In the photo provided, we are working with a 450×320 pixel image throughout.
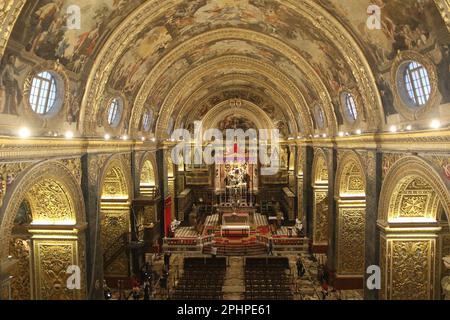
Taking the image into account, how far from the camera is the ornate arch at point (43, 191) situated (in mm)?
10789

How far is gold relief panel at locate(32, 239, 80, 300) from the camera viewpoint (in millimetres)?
14750

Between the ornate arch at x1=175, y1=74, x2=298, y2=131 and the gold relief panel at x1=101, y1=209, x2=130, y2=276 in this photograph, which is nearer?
the gold relief panel at x1=101, y1=209, x2=130, y2=276

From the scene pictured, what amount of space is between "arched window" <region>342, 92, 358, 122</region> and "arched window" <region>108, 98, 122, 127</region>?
451 inches

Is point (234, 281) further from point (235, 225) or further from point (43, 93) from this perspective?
point (43, 93)

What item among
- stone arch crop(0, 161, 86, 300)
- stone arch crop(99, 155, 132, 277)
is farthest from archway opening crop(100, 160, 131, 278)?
stone arch crop(0, 161, 86, 300)

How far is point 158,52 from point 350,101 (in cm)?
1005

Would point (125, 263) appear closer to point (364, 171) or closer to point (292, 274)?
point (292, 274)

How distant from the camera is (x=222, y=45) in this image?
24797 mm

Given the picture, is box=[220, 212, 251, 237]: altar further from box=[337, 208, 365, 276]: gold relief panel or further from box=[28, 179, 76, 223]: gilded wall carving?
box=[28, 179, 76, 223]: gilded wall carving

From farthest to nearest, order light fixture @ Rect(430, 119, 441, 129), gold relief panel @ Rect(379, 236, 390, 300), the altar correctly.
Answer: the altar, gold relief panel @ Rect(379, 236, 390, 300), light fixture @ Rect(430, 119, 441, 129)

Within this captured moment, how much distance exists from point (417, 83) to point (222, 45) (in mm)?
14395

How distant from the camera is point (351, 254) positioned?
2170cm
